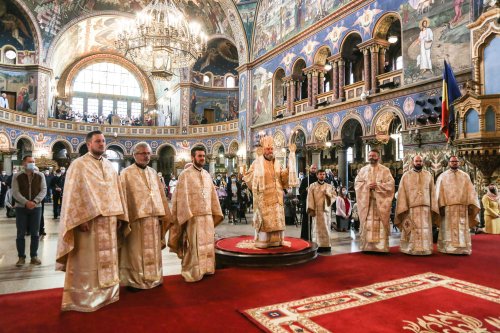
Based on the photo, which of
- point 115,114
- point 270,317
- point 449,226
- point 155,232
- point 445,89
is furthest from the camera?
point 115,114

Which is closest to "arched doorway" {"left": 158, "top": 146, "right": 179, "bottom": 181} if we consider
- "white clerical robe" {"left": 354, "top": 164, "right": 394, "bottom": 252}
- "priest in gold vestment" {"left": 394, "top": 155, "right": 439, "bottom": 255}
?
"white clerical robe" {"left": 354, "top": 164, "right": 394, "bottom": 252}

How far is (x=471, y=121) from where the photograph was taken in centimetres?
916

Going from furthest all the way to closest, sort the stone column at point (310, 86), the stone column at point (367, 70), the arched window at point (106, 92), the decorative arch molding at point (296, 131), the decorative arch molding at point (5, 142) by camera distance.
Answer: the arched window at point (106, 92) → the decorative arch molding at point (5, 142) → the decorative arch molding at point (296, 131) → the stone column at point (310, 86) → the stone column at point (367, 70)

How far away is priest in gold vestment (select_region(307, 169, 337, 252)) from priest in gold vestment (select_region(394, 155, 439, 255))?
132 cm

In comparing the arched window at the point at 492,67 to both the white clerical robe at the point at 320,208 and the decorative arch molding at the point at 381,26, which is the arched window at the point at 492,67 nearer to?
the decorative arch molding at the point at 381,26

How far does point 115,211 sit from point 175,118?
84.4 feet

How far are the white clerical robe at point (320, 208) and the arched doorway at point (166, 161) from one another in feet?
76.7

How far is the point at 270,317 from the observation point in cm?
338

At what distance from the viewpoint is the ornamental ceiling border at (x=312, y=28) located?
14.4 meters

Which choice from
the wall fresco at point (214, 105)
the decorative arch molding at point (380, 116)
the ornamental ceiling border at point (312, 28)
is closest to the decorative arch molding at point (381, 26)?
the ornamental ceiling border at point (312, 28)

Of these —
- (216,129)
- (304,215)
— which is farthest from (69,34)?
(304,215)

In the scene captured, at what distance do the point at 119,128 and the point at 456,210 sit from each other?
84.2 feet

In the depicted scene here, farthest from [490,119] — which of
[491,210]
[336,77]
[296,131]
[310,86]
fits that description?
→ [296,131]

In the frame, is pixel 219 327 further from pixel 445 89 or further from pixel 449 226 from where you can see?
pixel 445 89
